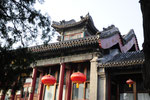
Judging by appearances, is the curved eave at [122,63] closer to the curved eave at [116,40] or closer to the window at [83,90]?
the curved eave at [116,40]

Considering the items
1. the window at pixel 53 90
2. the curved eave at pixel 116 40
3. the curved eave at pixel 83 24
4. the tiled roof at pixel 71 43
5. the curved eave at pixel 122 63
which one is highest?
the curved eave at pixel 83 24

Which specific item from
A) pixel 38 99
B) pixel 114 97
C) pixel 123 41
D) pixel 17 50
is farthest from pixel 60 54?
pixel 17 50

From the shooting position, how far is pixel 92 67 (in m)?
9.85

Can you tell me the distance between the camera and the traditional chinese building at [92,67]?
9239mm

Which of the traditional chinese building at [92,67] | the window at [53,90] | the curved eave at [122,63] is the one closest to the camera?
the curved eave at [122,63]

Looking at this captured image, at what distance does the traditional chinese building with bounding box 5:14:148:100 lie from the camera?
30.3 ft

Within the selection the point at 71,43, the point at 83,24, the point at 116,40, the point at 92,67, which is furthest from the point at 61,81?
the point at 83,24

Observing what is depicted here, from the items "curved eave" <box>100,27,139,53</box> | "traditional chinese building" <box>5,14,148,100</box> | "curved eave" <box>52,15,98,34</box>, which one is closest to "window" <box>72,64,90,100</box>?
"traditional chinese building" <box>5,14,148,100</box>

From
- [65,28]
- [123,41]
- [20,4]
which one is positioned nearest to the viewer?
[20,4]

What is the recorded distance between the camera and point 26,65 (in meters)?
5.36

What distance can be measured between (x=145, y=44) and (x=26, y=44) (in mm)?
4651

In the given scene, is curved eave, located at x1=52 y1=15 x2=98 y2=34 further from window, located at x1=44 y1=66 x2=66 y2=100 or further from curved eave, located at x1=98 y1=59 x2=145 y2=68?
curved eave, located at x1=98 y1=59 x2=145 y2=68

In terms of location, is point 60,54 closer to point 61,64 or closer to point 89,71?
point 61,64

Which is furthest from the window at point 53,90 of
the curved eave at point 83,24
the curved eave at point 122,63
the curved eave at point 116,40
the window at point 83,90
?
the curved eave at point 83,24
